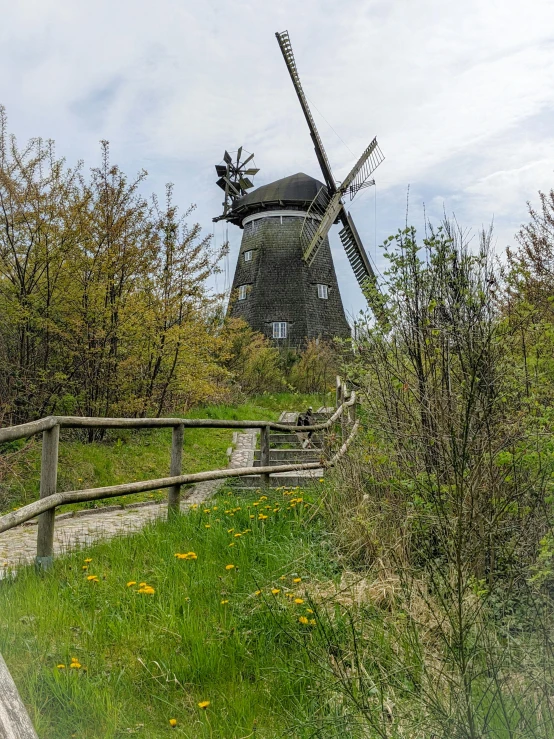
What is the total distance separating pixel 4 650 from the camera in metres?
3.35

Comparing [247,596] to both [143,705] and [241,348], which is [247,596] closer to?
[143,705]

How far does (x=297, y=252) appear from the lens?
86.6ft

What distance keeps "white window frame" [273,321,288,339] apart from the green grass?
2069 centimetres

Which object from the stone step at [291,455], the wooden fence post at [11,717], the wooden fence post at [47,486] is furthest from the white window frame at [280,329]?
the wooden fence post at [11,717]

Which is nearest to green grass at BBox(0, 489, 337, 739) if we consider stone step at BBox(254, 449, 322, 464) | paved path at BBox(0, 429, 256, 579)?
paved path at BBox(0, 429, 256, 579)

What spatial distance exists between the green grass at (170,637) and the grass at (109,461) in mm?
3778

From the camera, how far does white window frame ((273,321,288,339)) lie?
2588 cm

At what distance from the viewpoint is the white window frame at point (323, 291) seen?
27.0 metres

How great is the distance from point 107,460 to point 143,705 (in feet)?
25.0

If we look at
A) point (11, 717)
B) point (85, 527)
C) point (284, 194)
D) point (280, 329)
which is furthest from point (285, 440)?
point (284, 194)

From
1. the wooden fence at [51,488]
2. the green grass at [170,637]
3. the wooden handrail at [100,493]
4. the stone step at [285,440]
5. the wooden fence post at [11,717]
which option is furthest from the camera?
the stone step at [285,440]

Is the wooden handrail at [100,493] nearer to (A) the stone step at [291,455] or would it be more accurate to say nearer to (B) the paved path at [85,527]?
(B) the paved path at [85,527]

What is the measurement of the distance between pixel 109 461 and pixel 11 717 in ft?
29.9

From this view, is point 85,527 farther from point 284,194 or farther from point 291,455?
point 284,194
